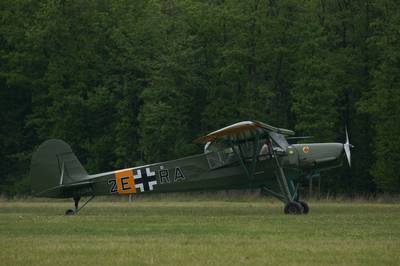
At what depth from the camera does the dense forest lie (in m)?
47.4

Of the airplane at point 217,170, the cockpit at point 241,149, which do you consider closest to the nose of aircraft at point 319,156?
the airplane at point 217,170

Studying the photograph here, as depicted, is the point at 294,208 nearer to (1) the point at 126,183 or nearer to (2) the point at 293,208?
(2) the point at 293,208

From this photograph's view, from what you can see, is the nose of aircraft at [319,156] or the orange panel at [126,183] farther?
the orange panel at [126,183]

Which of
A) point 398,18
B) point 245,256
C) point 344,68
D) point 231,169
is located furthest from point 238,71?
point 245,256

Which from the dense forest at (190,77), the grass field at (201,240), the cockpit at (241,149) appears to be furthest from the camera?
the dense forest at (190,77)

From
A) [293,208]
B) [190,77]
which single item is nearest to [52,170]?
[293,208]

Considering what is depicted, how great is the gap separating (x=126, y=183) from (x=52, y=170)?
7.64ft

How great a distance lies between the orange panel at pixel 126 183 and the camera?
27.9 m

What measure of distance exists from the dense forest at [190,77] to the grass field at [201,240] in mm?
22629

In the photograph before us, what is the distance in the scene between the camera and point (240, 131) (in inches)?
1041

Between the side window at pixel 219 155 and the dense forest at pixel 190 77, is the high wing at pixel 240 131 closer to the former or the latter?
the side window at pixel 219 155

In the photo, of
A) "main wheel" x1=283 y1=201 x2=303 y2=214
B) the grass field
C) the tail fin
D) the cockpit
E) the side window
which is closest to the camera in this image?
the grass field

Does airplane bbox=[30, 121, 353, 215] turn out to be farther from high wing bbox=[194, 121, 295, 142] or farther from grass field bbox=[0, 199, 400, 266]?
grass field bbox=[0, 199, 400, 266]

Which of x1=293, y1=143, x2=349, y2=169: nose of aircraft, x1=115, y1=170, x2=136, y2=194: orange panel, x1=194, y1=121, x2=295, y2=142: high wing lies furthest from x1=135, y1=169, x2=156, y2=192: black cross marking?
x1=293, y1=143, x2=349, y2=169: nose of aircraft
